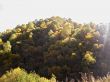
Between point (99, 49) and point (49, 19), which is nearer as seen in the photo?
point (99, 49)

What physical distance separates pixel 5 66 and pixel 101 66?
18.3 m

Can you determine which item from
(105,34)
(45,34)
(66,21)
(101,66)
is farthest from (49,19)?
(101,66)

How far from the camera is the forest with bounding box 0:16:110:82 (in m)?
56.6

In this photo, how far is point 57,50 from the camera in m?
67.0

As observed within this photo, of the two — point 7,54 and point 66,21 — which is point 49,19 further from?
point 7,54

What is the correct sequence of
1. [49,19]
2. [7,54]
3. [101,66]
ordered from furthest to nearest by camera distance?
[49,19] < [7,54] < [101,66]

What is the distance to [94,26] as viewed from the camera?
77000mm

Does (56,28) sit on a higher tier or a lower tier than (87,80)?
lower

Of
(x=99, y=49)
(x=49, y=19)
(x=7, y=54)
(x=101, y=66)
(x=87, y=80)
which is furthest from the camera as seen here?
(x=49, y=19)

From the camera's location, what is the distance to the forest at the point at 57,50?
5656 centimetres

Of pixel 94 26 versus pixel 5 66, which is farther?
pixel 94 26

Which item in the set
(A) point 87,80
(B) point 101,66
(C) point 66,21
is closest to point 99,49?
(B) point 101,66

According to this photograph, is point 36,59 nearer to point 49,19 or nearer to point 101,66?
point 101,66

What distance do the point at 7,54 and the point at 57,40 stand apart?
10.4 metres
